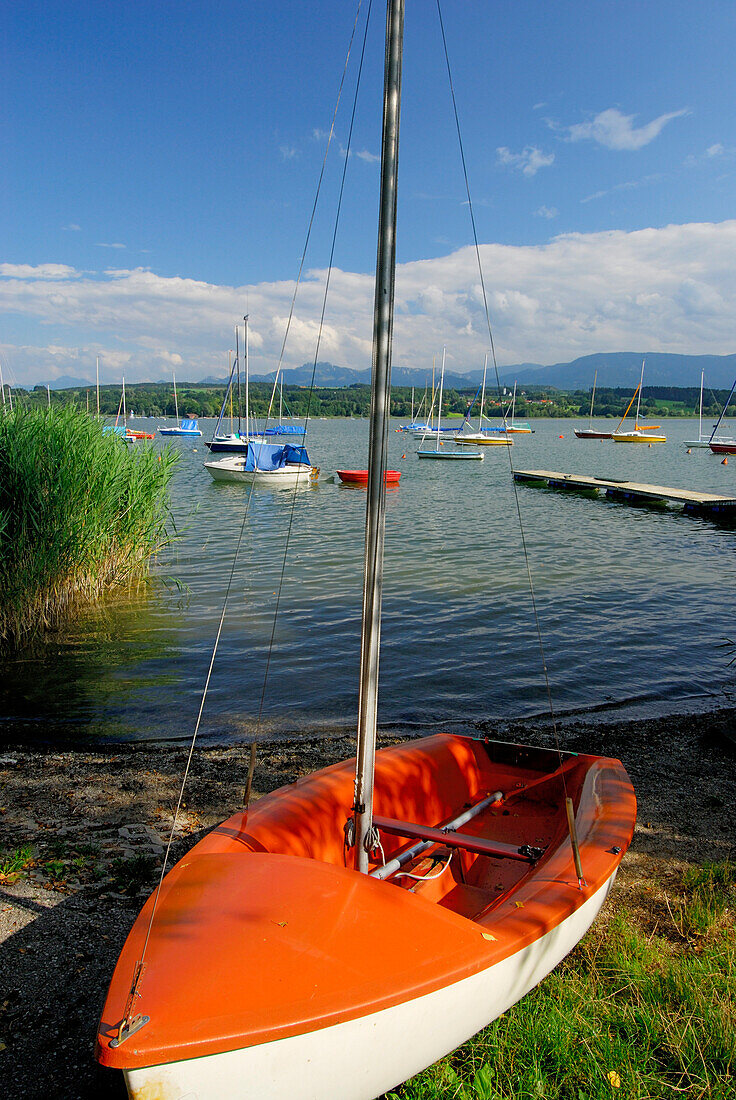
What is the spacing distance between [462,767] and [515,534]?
15410mm

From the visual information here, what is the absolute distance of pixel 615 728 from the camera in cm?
655

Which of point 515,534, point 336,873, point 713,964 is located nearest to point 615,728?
point 713,964

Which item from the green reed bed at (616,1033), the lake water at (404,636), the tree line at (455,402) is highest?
the tree line at (455,402)

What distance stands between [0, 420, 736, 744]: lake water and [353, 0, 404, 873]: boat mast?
1.12 metres

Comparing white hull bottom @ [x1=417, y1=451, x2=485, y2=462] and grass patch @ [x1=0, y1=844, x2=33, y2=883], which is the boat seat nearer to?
grass patch @ [x1=0, y1=844, x2=33, y2=883]

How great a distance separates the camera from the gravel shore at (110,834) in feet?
8.77

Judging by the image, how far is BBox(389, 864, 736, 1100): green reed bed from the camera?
7.79ft

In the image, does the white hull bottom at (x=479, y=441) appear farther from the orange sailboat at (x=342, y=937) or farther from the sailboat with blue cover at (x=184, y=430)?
the orange sailboat at (x=342, y=937)

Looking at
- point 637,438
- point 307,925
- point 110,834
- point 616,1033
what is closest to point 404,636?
point 110,834

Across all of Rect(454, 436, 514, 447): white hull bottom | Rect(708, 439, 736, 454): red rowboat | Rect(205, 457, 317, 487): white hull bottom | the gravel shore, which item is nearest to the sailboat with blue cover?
Rect(454, 436, 514, 447): white hull bottom

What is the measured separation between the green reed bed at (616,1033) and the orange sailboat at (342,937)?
0.22 metres

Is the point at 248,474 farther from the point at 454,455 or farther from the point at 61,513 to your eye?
the point at 61,513

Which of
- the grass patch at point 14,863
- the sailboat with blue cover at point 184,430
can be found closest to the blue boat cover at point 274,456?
the grass patch at point 14,863

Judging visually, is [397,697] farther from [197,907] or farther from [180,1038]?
[180,1038]
